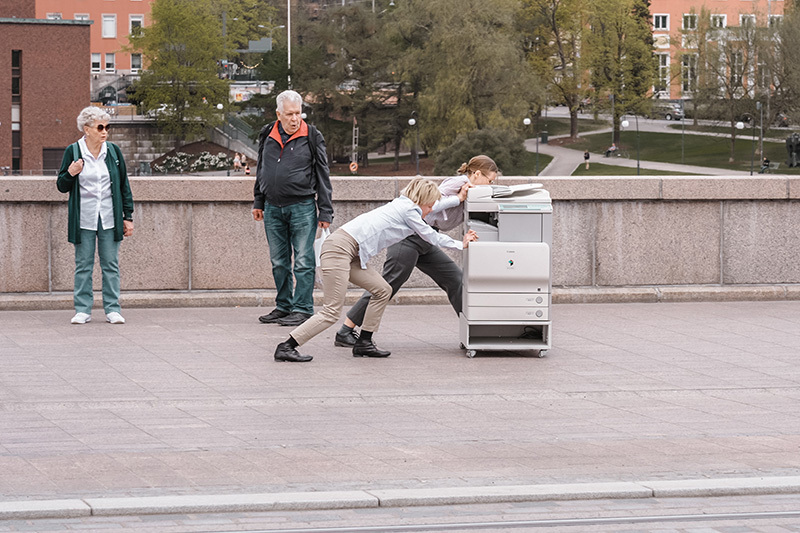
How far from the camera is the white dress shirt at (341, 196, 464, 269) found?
30.6ft

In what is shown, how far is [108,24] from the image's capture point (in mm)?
113562

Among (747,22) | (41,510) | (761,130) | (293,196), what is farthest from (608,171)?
(41,510)

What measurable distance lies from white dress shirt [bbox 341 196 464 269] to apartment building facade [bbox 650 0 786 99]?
86.5 metres

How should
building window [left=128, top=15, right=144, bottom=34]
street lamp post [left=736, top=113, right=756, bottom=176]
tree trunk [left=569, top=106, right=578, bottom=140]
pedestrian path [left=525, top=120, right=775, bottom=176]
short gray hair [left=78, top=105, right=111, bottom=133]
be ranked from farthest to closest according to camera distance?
building window [left=128, top=15, right=144, bottom=34], tree trunk [left=569, top=106, right=578, bottom=140], street lamp post [left=736, top=113, right=756, bottom=176], pedestrian path [left=525, top=120, right=775, bottom=176], short gray hair [left=78, top=105, right=111, bottom=133]

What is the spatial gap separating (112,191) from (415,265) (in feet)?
9.27

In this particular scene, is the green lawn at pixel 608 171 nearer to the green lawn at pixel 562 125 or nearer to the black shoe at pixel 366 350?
the green lawn at pixel 562 125

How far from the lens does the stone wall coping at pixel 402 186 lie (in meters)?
12.1

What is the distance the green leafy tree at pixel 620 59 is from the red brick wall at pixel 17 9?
133ft

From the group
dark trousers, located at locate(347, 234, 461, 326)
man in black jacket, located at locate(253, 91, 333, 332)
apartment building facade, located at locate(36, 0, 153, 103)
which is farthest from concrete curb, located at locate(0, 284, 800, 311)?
apartment building facade, located at locate(36, 0, 153, 103)

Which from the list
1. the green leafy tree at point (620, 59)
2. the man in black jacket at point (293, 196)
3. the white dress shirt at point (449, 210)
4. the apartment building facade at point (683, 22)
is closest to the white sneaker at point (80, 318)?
the man in black jacket at point (293, 196)

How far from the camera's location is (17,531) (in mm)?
5207

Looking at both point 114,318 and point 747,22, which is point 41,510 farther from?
point 747,22

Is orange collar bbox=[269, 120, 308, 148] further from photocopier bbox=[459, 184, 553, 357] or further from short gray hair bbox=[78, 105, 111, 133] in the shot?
photocopier bbox=[459, 184, 553, 357]

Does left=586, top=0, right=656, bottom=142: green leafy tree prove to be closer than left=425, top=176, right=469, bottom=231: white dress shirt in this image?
No
